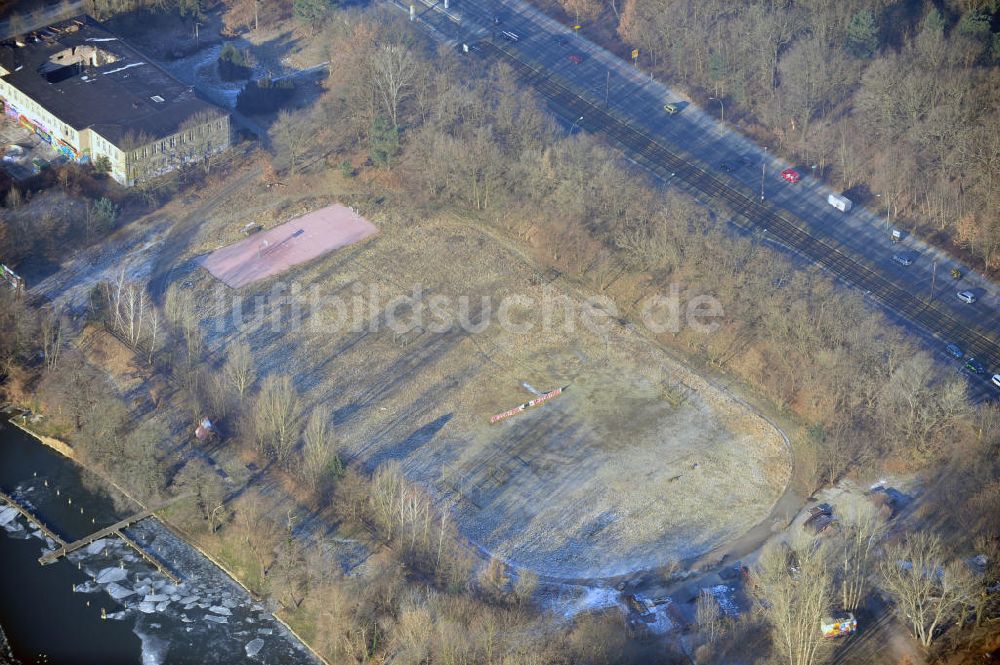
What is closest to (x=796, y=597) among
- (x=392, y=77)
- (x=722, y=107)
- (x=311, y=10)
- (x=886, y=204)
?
(x=886, y=204)

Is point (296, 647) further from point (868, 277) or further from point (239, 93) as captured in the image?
point (239, 93)

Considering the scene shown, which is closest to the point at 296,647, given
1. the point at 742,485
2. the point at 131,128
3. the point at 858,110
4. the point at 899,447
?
the point at 742,485

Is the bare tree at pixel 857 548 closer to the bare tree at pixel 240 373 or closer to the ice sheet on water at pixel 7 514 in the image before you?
the bare tree at pixel 240 373

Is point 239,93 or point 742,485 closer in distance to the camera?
point 742,485

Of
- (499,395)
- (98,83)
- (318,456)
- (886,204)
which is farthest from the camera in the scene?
(98,83)

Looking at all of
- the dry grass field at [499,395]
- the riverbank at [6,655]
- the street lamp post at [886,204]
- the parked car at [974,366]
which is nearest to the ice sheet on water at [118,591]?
the riverbank at [6,655]

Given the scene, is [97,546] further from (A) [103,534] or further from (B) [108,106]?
(B) [108,106]
